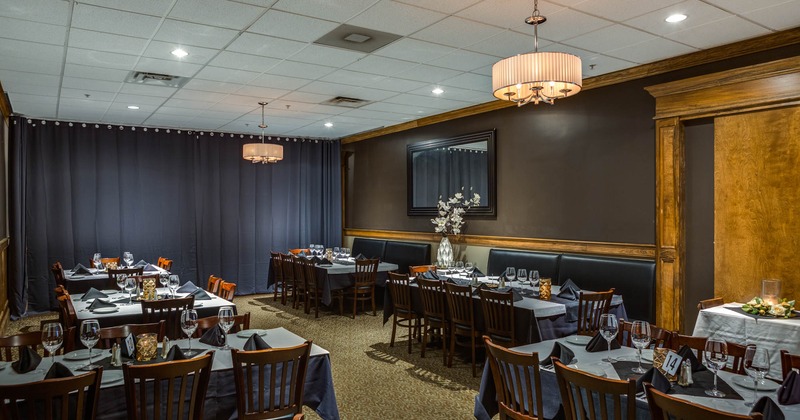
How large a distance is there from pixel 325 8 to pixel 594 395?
10.7 ft

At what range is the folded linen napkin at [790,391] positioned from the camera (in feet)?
7.54

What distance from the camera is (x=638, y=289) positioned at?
5852 millimetres

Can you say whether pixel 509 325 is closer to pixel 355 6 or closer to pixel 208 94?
pixel 355 6

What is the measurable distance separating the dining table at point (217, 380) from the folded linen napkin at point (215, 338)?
4 centimetres

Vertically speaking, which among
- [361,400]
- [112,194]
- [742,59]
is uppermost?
[742,59]

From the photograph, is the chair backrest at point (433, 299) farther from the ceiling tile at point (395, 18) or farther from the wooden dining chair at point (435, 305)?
the ceiling tile at point (395, 18)

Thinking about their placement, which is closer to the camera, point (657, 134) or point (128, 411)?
point (128, 411)

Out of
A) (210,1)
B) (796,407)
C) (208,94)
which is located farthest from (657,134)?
(208,94)

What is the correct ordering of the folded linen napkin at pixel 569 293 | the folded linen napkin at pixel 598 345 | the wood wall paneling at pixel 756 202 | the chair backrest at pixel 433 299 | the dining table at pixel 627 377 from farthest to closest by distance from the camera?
the chair backrest at pixel 433 299, the folded linen napkin at pixel 569 293, the wood wall paneling at pixel 756 202, the folded linen napkin at pixel 598 345, the dining table at pixel 627 377

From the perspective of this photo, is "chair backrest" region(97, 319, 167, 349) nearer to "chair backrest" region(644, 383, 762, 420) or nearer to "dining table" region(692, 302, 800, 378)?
"chair backrest" region(644, 383, 762, 420)

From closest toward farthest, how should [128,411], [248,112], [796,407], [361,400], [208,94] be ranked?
[796,407], [128,411], [361,400], [208,94], [248,112]

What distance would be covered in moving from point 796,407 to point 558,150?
4985mm

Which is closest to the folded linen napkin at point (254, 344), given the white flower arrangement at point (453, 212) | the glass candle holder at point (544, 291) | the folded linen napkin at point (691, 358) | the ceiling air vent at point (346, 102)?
the folded linen napkin at point (691, 358)

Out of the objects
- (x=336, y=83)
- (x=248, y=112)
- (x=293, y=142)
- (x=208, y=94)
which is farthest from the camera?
(x=293, y=142)
